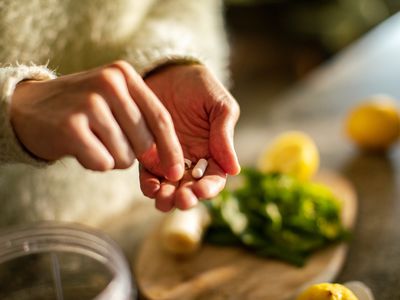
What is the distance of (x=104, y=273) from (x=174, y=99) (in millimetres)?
268

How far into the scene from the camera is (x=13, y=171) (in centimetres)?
82

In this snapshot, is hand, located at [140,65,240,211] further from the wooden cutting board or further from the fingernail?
the wooden cutting board

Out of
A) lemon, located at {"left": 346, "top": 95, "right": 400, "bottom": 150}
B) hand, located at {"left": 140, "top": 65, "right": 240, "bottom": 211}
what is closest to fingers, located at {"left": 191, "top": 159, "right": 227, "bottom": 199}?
→ hand, located at {"left": 140, "top": 65, "right": 240, "bottom": 211}

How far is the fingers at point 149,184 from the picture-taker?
0.56 meters

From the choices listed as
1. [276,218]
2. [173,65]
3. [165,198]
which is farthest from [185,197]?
[276,218]

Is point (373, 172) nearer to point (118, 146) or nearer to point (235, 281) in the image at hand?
point (235, 281)

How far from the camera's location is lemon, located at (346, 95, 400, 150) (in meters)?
1.07

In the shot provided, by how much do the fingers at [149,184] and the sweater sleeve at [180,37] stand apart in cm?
18

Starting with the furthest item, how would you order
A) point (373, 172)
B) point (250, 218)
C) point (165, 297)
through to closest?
point (373, 172) → point (250, 218) → point (165, 297)

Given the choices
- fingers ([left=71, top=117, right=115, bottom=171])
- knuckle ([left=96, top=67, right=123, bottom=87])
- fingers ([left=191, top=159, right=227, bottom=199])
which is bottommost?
fingers ([left=191, top=159, right=227, bottom=199])

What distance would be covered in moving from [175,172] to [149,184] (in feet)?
0.14

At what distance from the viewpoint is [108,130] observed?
1.63ft

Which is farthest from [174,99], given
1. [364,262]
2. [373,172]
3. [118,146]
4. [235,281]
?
[373,172]

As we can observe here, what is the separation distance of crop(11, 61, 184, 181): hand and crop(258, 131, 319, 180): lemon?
47cm
